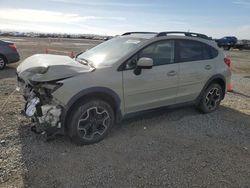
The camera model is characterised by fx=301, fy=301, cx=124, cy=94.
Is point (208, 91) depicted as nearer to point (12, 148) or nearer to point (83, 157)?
point (83, 157)

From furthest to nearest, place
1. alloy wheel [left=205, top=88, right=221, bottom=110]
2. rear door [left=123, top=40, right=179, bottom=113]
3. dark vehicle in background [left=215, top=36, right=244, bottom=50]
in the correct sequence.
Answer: dark vehicle in background [left=215, top=36, right=244, bottom=50] → alloy wheel [left=205, top=88, right=221, bottom=110] → rear door [left=123, top=40, right=179, bottom=113]

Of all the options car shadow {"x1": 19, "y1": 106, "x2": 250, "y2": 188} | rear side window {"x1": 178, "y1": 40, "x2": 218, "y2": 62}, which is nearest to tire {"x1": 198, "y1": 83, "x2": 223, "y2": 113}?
car shadow {"x1": 19, "y1": 106, "x2": 250, "y2": 188}

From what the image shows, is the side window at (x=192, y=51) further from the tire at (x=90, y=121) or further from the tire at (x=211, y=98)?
the tire at (x=90, y=121)

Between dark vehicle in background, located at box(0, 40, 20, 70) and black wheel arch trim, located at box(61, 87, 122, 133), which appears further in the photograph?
dark vehicle in background, located at box(0, 40, 20, 70)

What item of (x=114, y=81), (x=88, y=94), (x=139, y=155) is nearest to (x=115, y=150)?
(x=139, y=155)

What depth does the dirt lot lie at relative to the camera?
387 centimetres

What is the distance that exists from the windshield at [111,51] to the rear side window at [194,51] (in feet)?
3.17

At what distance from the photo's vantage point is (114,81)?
191 inches

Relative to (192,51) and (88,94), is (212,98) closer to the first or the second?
(192,51)

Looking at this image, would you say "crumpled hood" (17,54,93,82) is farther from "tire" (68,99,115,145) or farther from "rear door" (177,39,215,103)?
"rear door" (177,39,215,103)

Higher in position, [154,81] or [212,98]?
[154,81]

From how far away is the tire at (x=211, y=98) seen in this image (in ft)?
21.5

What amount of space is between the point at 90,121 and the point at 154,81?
1380mm

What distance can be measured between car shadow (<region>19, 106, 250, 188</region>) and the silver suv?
0.26m
